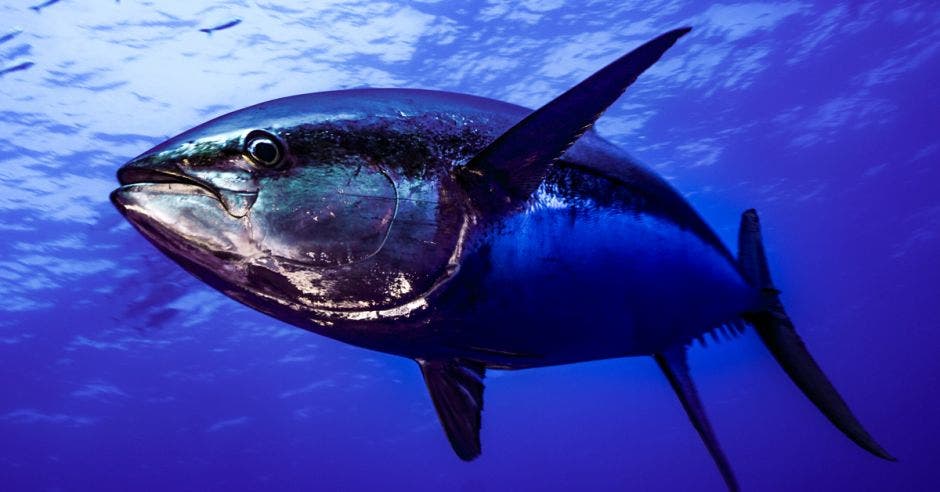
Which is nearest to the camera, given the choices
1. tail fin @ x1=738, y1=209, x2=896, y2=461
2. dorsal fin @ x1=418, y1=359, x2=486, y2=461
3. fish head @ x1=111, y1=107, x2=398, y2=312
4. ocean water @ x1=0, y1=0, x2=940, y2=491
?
fish head @ x1=111, y1=107, x2=398, y2=312

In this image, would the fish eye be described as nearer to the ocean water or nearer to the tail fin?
the tail fin

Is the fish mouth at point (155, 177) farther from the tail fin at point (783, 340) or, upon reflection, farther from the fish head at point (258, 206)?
the tail fin at point (783, 340)

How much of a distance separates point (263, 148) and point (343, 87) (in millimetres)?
12378

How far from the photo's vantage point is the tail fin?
7.27 feet

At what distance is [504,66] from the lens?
1329 cm

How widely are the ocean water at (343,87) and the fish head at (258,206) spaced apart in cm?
930

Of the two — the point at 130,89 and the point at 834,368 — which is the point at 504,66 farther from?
the point at 834,368

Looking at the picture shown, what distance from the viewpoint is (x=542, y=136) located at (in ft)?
4.05

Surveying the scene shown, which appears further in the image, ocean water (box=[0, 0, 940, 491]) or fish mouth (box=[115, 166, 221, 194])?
ocean water (box=[0, 0, 940, 491])

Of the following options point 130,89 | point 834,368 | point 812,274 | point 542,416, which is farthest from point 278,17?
point 834,368

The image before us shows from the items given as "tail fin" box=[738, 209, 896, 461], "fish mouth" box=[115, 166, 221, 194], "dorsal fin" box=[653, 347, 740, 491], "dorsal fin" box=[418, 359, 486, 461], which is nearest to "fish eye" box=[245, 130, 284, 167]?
"fish mouth" box=[115, 166, 221, 194]

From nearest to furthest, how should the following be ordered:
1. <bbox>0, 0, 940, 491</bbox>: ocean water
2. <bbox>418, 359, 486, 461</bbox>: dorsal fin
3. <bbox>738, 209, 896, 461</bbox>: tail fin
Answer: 1. <bbox>418, 359, 486, 461</bbox>: dorsal fin
2. <bbox>738, 209, 896, 461</bbox>: tail fin
3. <bbox>0, 0, 940, 491</bbox>: ocean water

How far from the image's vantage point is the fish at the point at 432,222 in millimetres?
1123

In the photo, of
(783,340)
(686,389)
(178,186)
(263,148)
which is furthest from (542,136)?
(783,340)
